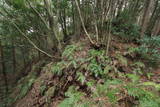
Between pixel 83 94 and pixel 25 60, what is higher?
pixel 83 94

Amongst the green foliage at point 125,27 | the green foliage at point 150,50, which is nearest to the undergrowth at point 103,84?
the green foliage at point 150,50

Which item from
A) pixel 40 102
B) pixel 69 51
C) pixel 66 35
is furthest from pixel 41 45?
pixel 40 102

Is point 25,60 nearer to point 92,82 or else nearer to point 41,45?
point 41,45

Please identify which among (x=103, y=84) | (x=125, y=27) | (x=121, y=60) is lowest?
(x=103, y=84)

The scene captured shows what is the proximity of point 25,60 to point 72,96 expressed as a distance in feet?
33.7

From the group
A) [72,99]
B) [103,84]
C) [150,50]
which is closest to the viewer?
[72,99]

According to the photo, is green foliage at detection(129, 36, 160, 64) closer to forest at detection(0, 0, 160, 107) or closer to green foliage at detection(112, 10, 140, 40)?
forest at detection(0, 0, 160, 107)

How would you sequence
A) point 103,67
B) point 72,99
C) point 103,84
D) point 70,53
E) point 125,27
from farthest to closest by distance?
point 125,27 < point 70,53 < point 103,67 < point 103,84 < point 72,99

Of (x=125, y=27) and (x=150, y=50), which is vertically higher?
(x=125, y=27)

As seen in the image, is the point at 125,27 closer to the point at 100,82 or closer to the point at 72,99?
the point at 100,82

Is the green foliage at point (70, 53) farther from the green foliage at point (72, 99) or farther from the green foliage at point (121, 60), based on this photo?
the green foliage at point (121, 60)

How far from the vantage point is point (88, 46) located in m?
3.72

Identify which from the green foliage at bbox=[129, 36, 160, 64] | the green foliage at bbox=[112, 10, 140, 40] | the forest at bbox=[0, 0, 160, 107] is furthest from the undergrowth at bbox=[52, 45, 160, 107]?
the green foliage at bbox=[112, 10, 140, 40]

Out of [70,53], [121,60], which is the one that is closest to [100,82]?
[121,60]
